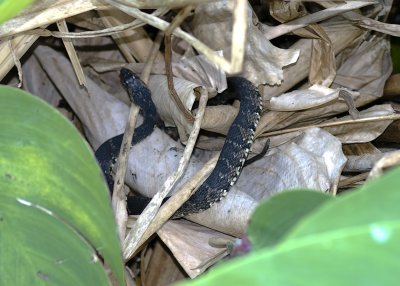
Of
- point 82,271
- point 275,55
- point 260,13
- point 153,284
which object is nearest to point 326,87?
point 275,55

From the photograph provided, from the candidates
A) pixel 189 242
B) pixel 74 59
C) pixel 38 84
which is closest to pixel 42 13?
pixel 74 59

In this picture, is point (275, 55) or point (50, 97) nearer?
point (275, 55)

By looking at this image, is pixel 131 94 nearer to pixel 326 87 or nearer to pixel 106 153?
pixel 106 153

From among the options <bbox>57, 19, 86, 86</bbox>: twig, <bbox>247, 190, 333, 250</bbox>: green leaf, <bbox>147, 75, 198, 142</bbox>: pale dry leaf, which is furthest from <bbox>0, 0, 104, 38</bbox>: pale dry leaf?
<bbox>247, 190, 333, 250</bbox>: green leaf

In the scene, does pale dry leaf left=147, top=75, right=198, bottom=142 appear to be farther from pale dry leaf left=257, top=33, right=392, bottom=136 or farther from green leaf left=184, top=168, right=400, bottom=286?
green leaf left=184, top=168, right=400, bottom=286

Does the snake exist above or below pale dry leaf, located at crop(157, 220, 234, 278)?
above

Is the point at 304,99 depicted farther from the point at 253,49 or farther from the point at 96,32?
the point at 96,32
